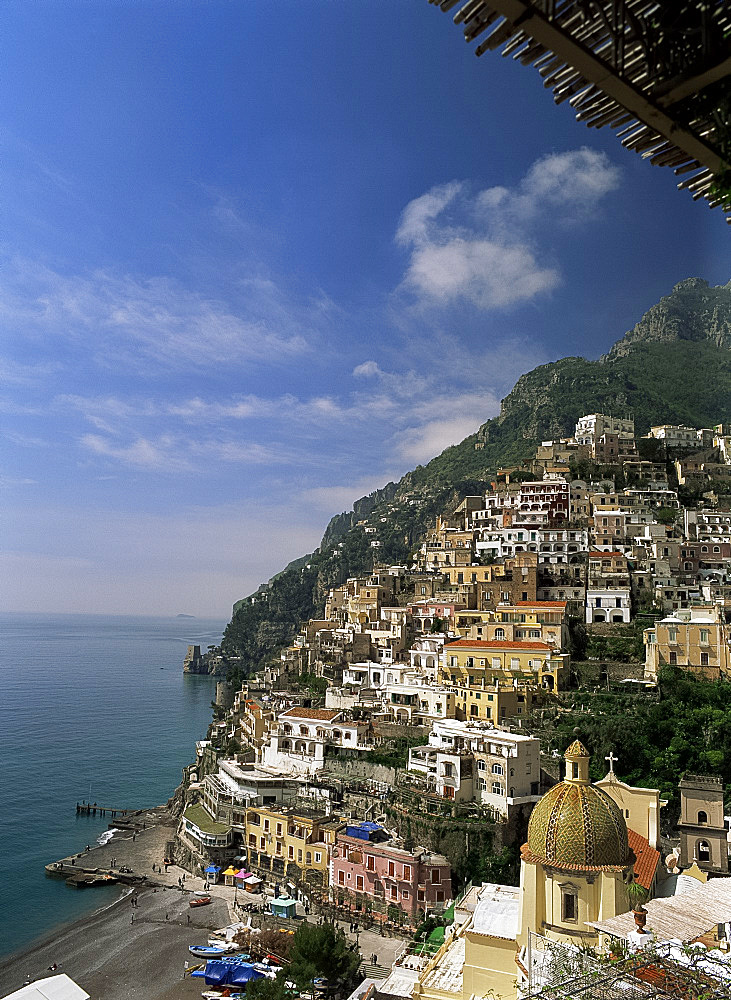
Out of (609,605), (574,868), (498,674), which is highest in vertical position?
(609,605)

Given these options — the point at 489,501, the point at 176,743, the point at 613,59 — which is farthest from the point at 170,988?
the point at 176,743

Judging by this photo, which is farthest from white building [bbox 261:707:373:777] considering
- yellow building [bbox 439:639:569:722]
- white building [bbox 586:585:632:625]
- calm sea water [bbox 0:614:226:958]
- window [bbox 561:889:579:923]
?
window [bbox 561:889:579:923]

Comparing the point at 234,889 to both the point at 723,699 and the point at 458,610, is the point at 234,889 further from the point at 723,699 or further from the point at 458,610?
the point at 723,699

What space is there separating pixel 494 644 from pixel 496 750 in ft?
21.2

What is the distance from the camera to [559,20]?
187 centimetres

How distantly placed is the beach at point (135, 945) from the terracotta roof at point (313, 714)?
6.48 m

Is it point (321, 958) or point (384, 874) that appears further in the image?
point (384, 874)

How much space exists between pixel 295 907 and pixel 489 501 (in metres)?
25.5

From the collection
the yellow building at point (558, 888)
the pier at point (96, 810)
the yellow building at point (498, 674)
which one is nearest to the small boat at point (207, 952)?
the yellow building at point (498, 674)

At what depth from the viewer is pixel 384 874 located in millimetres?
21719

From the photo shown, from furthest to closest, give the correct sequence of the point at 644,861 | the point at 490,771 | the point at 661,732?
the point at 661,732 → the point at 490,771 → the point at 644,861

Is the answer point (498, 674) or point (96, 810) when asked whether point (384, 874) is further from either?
point (96, 810)

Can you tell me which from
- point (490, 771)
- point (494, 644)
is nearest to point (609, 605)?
point (494, 644)

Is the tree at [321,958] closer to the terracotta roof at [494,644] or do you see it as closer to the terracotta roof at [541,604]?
the terracotta roof at [494,644]
